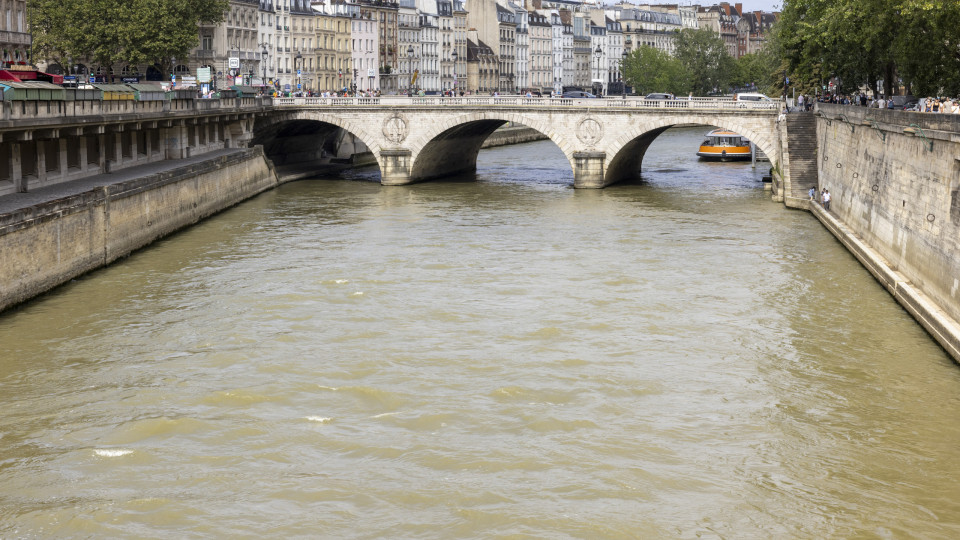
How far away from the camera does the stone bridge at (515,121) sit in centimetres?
5512

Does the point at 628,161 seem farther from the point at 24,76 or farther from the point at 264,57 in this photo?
the point at 264,57

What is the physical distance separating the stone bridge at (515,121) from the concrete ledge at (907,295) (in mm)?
15393

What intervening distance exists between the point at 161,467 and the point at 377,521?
3.76 meters

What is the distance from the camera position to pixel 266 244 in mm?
39312

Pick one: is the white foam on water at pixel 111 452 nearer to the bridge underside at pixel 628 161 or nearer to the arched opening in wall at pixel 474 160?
the bridge underside at pixel 628 161

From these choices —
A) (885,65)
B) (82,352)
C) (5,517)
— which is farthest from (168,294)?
(885,65)

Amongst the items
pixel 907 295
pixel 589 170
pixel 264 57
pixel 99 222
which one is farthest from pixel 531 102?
pixel 264 57

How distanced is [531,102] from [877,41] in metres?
18.7

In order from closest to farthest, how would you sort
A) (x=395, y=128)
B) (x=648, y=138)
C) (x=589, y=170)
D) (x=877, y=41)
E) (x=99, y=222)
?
(x=99, y=222), (x=877, y=41), (x=589, y=170), (x=395, y=128), (x=648, y=138)

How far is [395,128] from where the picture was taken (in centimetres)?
6106

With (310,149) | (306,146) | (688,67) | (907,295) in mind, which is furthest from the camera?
(688,67)

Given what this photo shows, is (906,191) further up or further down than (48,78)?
further down

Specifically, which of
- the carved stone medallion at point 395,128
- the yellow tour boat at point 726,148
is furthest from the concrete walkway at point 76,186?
the yellow tour boat at point 726,148

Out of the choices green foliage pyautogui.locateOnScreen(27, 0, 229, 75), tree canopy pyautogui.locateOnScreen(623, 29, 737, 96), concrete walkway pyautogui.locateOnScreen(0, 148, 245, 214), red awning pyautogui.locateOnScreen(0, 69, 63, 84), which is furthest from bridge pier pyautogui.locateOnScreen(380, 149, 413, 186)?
tree canopy pyautogui.locateOnScreen(623, 29, 737, 96)
